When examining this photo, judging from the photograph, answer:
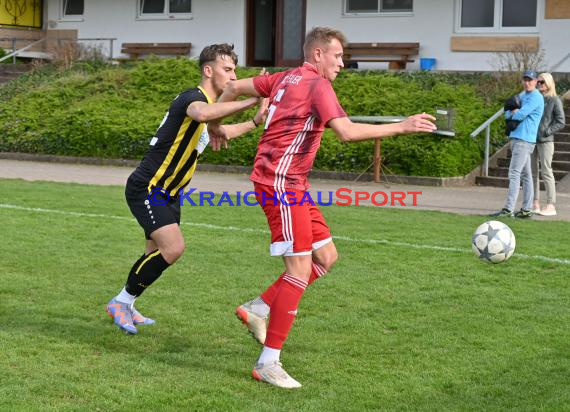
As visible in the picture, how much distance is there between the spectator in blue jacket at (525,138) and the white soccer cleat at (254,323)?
837 centimetres

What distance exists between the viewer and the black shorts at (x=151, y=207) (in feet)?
23.6

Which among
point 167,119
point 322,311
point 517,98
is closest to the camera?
point 167,119

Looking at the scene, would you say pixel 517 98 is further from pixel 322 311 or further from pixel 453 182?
pixel 322 311

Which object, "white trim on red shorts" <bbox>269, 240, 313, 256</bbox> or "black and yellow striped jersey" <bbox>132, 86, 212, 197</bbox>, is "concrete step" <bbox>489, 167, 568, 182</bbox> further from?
"white trim on red shorts" <bbox>269, 240, 313, 256</bbox>

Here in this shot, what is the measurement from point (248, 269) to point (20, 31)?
25550mm

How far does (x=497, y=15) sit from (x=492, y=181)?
25.8ft

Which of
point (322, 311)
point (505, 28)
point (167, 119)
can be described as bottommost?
point (322, 311)

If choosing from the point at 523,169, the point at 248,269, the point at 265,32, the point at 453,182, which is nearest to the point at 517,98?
the point at 523,169

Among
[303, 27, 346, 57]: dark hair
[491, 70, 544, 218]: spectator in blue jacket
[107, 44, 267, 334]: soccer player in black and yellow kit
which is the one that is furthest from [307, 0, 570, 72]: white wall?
[303, 27, 346, 57]: dark hair

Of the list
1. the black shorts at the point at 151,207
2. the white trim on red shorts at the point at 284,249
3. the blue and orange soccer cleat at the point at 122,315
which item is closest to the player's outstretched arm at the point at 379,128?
the white trim on red shorts at the point at 284,249

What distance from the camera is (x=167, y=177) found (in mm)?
7246

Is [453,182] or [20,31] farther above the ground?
[20,31]

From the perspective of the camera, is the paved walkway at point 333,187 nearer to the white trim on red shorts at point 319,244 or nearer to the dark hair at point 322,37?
the white trim on red shorts at point 319,244

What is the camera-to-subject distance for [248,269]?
987cm
